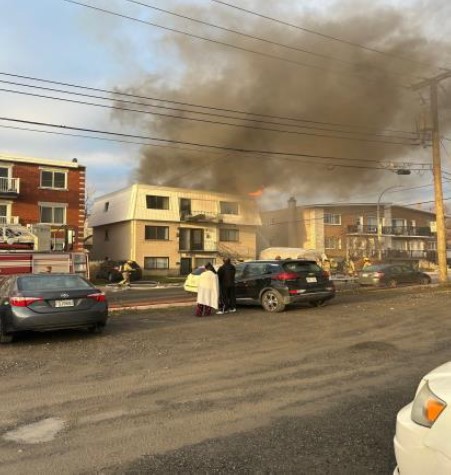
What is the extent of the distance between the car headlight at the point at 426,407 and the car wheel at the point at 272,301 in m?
9.36

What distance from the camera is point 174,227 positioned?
41.9 m

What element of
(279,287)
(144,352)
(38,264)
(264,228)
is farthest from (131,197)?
(144,352)

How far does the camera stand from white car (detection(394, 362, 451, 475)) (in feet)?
7.73

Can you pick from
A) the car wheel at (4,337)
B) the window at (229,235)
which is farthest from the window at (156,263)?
the car wheel at (4,337)

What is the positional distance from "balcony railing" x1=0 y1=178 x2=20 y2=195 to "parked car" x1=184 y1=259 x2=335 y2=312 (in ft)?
77.5

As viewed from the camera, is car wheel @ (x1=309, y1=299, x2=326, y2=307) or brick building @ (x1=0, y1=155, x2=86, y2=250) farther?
brick building @ (x1=0, y1=155, x2=86, y2=250)

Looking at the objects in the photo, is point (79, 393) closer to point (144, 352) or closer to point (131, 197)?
point (144, 352)

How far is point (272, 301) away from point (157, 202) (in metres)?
A: 29.5

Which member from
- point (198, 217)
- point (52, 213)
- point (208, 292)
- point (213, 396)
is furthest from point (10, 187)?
point (213, 396)

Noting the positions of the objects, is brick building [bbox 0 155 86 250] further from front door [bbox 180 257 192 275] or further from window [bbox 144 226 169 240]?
front door [bbox 180 257 192 275]

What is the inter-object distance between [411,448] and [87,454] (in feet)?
7.58

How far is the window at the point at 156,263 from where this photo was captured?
40.5 m

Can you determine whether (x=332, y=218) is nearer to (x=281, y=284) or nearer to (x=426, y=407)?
(x=281, y=284)

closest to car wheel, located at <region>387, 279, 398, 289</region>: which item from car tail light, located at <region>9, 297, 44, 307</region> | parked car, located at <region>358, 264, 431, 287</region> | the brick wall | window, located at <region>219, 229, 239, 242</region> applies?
parked car, located at <region>358, 264, 431, 287</region>
